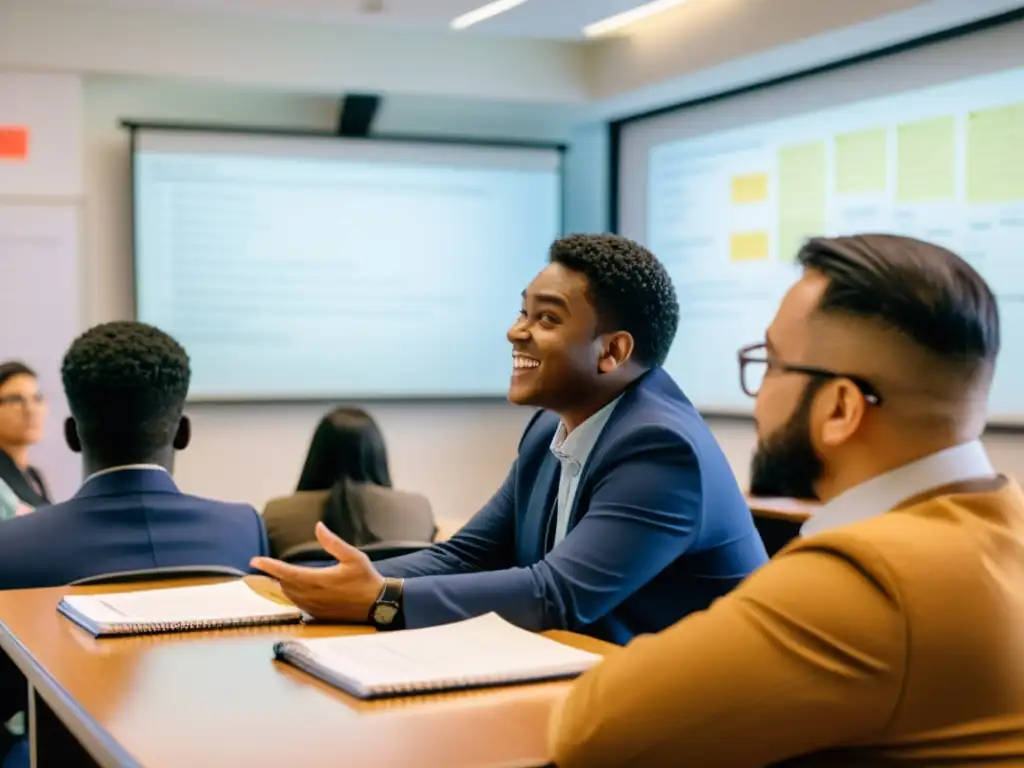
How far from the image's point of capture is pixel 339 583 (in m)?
1.73

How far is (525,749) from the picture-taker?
121cm

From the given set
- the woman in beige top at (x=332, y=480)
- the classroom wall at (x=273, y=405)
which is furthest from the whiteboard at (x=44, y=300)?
the woman in beige top at (x=332, y=480)

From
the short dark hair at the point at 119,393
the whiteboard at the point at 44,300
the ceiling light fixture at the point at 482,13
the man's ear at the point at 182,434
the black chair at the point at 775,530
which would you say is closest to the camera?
the short dark hair at the point at 119,393

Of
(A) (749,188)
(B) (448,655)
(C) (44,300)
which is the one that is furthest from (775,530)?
(C) (44,300)

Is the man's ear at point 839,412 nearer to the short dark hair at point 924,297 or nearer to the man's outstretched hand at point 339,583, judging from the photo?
the short dark hair at point 924,297

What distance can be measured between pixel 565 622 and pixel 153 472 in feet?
2.91

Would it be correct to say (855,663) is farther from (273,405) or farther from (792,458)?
(273,405)

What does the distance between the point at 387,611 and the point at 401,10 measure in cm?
385

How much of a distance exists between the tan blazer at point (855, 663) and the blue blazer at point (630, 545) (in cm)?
62

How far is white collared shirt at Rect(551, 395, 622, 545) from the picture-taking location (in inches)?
80.1

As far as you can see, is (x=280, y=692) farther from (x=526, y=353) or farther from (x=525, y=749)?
(x=526, y=353)

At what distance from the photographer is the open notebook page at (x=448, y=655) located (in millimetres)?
1400

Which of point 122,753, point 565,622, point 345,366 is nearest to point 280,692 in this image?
A: point 122,753

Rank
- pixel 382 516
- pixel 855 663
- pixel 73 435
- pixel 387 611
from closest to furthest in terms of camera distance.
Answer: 1. pixel 855 663
2. pixel 387 611
3. pixel 73 435
4. pixel 382 516
